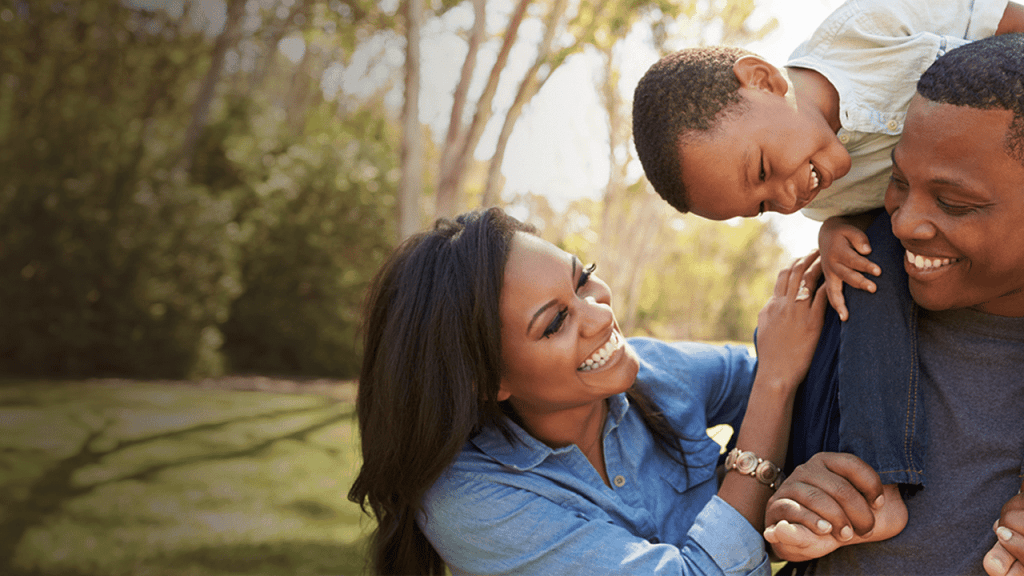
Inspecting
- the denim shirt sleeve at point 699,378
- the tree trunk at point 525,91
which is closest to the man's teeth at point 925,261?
the denim shirt sleeve at point 699,378

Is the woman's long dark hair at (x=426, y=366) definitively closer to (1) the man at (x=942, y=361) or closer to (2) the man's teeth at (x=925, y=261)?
(1) the man at (x=942, y=361)

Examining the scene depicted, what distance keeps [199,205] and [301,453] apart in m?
4.09

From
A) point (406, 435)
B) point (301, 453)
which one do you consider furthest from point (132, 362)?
point (406, 435)

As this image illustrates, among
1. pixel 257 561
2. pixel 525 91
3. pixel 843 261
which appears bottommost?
pixel 257 561

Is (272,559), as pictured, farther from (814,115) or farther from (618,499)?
(814,115)

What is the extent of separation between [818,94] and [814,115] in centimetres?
8

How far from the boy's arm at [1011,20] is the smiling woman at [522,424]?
71 cm

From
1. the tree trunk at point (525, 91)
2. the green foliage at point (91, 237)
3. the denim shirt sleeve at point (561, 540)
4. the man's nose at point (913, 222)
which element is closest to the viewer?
the man's nose at point (913, 222)

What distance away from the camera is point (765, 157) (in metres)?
1.93

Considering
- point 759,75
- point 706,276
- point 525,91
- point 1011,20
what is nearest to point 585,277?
point 759,75

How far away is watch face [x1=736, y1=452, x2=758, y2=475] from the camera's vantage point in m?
1.79

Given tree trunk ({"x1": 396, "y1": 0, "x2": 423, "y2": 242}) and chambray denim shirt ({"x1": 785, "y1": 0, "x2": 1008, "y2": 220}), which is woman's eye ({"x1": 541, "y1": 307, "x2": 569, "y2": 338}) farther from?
tree trunk ({"x1": 396, "y1": 0, "x2": 423, "y2": 242})

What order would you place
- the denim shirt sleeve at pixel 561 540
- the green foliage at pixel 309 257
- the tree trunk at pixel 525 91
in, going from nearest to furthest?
1. the denim shirt sleeve at pixel 561 540
2. the tree trunk at pixel 525 91
3. the green foliage at pixel 309 257

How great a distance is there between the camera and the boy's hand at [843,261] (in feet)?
5.56
